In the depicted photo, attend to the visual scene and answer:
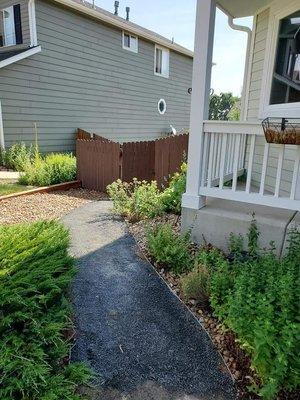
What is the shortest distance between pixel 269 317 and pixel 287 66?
3836 mm

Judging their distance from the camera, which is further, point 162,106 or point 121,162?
point 162,106

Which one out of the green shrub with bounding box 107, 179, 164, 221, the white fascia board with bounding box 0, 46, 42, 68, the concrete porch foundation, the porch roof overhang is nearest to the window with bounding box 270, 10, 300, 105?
the porch roof overhang

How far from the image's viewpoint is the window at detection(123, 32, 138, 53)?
1325 centimetres

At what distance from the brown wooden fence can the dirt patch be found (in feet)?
2.18

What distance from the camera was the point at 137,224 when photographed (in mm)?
5188

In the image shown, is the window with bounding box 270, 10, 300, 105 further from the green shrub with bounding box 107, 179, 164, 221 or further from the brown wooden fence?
the brown wooden fence

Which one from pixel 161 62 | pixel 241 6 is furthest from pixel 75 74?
pixel 241 6

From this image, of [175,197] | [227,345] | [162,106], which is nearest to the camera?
[227,345]

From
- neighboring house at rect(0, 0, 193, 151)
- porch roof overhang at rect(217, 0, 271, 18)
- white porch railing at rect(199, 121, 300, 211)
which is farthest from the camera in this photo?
neighboring house at rect(0, 0, 193, 151)

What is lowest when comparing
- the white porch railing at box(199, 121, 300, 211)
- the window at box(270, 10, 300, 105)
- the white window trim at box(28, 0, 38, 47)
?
the white porch railing at box(199, 121, 300, 211)

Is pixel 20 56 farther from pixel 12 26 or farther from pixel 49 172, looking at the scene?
pixel 49 172

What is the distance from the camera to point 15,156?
908cm

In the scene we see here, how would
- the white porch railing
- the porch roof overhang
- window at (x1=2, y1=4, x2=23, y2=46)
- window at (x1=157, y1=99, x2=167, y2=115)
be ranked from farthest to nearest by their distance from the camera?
window at (x1=157, y1=99, x2=167, y2=115)
window at (x1=2, y1=4, x2=23, y2=46)
the porch roof overhang
the white porch railing

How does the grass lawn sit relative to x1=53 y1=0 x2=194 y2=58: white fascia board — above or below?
below
